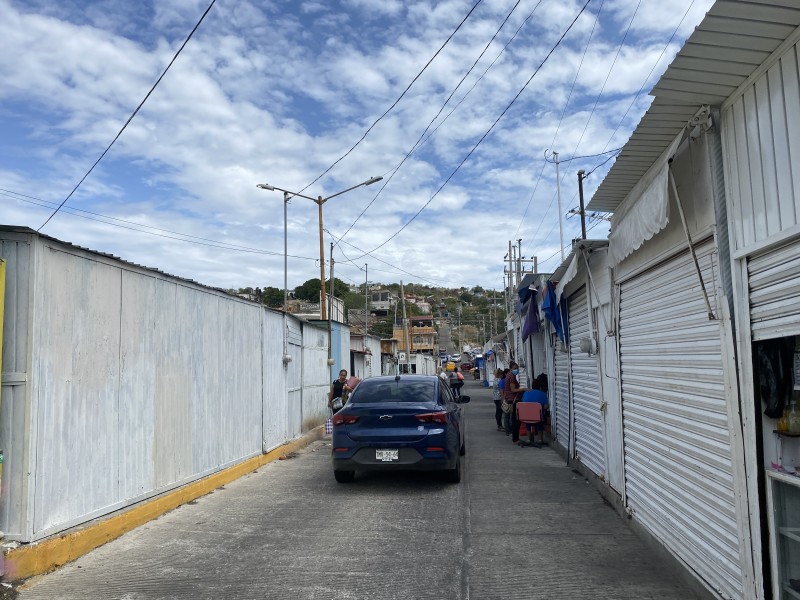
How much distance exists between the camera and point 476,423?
1902 cm

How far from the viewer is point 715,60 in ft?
11.6

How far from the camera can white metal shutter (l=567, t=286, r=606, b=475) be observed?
8477 millimetres

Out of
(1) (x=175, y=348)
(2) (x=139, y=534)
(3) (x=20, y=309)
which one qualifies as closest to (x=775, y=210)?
(3) (x=20, y=309)

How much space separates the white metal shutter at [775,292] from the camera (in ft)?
10.7

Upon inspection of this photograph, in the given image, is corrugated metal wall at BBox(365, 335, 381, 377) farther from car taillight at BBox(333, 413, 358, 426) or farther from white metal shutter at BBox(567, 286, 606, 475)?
car taillight at BBox(333, 413, 358, 426)

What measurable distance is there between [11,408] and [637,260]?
5.59 metres

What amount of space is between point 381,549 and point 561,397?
7008mm

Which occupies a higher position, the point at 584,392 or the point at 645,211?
the point at 645,211

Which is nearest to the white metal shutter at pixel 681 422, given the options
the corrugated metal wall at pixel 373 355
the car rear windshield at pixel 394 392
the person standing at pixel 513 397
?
the car rear windshield at pixel 394 392

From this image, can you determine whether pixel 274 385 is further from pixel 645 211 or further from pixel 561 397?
pixel 645 211

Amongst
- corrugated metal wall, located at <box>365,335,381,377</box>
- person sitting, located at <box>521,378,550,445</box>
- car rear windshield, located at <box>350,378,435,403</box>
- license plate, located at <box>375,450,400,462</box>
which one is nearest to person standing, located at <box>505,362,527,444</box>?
person sitting, located at <box>521,378,550,445</box>

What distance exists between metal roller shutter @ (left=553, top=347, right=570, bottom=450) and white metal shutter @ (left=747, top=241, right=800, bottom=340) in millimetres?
7269

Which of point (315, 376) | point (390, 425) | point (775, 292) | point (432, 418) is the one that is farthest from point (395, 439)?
point (315, 376)

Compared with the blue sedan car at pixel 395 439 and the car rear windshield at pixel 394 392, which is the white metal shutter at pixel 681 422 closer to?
the blue sedan car at pixel 395 439
